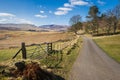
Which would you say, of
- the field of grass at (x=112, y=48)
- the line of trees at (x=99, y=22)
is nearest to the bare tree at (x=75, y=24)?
the line of trees at (x=99, y=22)

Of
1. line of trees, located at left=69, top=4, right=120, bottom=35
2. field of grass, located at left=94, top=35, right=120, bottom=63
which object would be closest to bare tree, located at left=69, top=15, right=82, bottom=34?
line of trees, located at left=69, top=4, right=120, bottom=35

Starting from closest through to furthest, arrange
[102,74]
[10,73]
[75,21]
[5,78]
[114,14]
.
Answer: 1. [5,78]
2. [10,73]
3. [102,74]
4. [114,14]
5. [75,21]

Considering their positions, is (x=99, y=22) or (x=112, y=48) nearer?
(x=112, y=48)

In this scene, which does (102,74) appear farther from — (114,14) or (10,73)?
(114,14)

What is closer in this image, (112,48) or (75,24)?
(112,48)

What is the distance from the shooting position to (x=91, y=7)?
115 m

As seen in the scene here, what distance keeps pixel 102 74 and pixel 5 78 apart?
862cm

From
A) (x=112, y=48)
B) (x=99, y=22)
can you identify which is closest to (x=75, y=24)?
(x=99, y=22)

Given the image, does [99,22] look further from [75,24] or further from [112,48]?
[112,48]

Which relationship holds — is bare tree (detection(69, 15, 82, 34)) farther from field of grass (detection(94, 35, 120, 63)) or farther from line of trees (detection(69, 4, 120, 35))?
field of grass (detection(94, 35, 120, 63))

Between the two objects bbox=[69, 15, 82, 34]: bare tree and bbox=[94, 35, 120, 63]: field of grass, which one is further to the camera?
bbox=[69, 15, 82, 34]: bare tree

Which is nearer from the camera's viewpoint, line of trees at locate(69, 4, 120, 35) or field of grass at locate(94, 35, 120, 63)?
field of grass at locate(94, 35, 120, 63)

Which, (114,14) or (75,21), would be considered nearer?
(114,14)

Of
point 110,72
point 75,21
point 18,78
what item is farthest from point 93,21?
point 18,78
